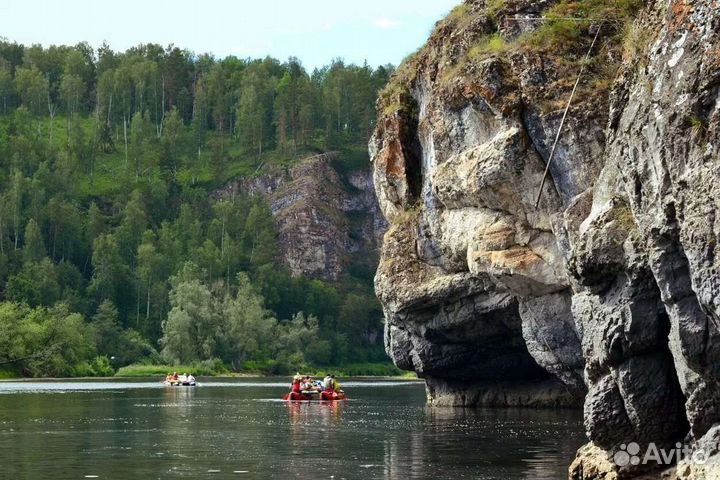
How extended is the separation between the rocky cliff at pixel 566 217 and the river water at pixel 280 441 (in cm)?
424

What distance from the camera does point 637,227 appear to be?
31.6 metres

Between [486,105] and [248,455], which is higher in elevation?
[486,105]

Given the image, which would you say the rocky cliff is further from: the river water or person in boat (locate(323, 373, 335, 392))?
person in boat (locate(323, 373, 335, 392))

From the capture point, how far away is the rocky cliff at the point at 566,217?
27.9 m

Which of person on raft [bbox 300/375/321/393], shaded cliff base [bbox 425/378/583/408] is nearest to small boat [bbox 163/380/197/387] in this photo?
person on raft [bbox 300/375/321/393]

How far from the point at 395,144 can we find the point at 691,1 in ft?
137

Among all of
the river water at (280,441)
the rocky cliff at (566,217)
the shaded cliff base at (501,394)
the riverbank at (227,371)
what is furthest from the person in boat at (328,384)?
the riverbank at (227,371)

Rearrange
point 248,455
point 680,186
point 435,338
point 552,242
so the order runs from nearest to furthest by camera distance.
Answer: point 680,186 < point 248,455 < point 552,242 < point 435,338

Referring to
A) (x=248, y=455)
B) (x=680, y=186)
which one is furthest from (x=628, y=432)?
(x=248, y=455)

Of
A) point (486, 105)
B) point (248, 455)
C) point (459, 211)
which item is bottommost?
point (248, 455)

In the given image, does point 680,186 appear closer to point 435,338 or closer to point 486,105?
point 486,105

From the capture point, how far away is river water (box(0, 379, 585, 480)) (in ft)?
126

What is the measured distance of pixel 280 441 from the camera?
160ft

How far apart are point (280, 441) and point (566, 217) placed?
52.9ft
